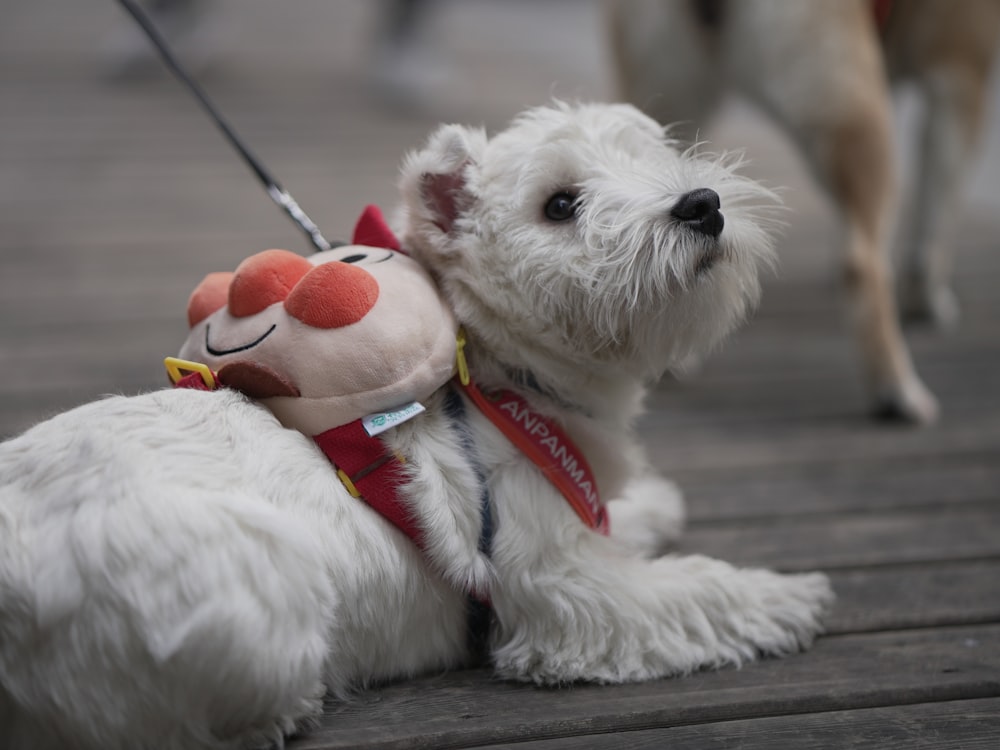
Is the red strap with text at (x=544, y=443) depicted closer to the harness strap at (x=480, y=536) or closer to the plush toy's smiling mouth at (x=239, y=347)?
the harness strap at (x=480, y=536)

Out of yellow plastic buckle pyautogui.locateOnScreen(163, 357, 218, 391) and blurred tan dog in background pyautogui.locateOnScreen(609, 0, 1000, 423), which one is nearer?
yellow plastic buckle pyautogui.locateOnScreen(163, 357, 218, 391)

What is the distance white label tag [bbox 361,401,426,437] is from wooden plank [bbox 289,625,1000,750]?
1.26ft

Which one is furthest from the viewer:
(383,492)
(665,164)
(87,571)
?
(665,164)

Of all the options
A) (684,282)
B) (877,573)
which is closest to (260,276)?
(684,282)

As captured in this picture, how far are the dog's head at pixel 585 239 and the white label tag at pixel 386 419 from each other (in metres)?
0.18

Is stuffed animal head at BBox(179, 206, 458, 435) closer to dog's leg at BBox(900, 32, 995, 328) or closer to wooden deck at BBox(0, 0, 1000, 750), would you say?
wooden deck at BBox(0, 0, 1000, 750)

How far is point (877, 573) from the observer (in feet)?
5.89

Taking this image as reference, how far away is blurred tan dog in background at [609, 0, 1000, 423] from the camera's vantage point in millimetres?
2348

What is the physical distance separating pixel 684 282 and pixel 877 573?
0.81 m

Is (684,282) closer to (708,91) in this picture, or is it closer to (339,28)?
(708,91)

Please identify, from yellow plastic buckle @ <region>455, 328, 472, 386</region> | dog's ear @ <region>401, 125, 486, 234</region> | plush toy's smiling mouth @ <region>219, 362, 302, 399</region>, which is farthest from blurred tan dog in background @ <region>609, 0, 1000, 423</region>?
plush toy's smiling mouth @ <region>219, 362, 302, 399</region>

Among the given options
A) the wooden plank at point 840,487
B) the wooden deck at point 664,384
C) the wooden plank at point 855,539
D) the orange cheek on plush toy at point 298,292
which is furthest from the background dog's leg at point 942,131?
the orange cheek on plush toy at point 298,292

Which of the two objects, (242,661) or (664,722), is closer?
(242,661)

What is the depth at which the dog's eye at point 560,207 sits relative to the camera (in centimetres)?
137
